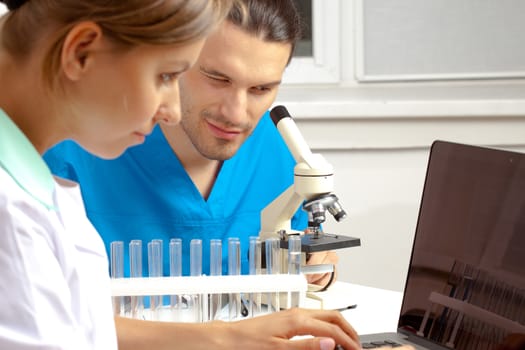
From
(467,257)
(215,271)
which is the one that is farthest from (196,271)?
(467,257)

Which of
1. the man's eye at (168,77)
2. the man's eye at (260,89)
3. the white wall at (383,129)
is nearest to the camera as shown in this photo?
the man's eye at (168,77)

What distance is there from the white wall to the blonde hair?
5.46ft

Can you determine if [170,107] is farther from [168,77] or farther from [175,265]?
[175,265]

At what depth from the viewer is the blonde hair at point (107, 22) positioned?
773 millimetres

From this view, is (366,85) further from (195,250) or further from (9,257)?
(9,257)

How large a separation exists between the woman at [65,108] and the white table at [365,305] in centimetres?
68

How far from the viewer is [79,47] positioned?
78cm

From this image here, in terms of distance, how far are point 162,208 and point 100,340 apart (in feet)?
2.75

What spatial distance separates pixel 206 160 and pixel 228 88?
0.70 ft

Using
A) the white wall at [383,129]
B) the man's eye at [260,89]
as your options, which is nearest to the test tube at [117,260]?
the man's eye at [260,89]

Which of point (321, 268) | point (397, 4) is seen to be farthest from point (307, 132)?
point (321, 268)

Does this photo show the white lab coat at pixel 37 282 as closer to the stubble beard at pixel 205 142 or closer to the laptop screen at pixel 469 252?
the laptop screen at pixel 469 252

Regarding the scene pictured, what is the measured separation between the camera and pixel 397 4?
97.9 inches

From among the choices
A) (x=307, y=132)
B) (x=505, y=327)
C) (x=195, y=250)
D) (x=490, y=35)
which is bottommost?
(x=505, y=327)
